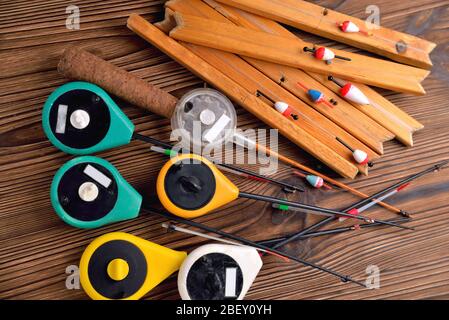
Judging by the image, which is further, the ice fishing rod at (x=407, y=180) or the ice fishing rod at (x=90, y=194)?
the ice fishing rod at (x=407, y=180)

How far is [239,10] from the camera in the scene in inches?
55.7

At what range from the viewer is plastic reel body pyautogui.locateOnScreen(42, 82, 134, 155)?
132 centimetres

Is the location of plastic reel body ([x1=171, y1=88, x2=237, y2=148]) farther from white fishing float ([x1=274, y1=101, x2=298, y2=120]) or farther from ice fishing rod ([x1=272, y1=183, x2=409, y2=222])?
ice fishing rod ([x1=272, y1=183, x2=409, y2=222])

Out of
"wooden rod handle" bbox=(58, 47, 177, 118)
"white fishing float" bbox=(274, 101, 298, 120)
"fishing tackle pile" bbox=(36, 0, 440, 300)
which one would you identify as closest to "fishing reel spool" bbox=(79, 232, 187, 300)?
"fishing tackle pile" bbox=(36, 0, 440, 300)

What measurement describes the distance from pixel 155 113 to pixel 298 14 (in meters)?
0.46

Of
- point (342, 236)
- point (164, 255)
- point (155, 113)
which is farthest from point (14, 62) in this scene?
point (342, 236)

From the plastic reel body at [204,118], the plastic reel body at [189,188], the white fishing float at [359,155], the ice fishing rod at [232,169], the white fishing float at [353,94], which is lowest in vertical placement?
the plastic reel body at [189,188]

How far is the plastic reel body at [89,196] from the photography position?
1.30 meters

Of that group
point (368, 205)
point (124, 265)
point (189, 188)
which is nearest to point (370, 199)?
point (368, 205)

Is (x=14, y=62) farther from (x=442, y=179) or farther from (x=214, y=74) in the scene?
(x=442, y=179)

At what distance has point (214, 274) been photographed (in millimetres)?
1304

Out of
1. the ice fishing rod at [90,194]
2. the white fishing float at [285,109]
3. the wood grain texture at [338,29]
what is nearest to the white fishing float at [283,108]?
the white fishing float at [285,109]

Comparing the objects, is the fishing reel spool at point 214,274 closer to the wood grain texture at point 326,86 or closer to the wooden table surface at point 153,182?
the wooden table surface at point 153,182

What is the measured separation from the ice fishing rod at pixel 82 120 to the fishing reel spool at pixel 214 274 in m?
0.35
